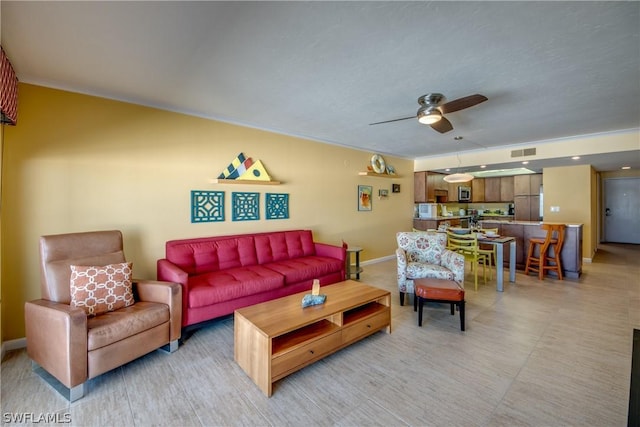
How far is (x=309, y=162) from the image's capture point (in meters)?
4.77

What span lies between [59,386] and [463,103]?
4108 millimetres

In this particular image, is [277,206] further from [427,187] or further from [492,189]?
[492,189]

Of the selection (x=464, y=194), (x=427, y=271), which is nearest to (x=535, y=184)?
(x=464, y=194)

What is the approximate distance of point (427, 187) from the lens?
673 cm

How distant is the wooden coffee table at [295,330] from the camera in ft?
6.26

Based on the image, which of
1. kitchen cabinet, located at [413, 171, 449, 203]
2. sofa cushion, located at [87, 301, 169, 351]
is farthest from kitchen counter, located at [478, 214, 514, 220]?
sofa cushion, located at [87, 301, 169, 351]

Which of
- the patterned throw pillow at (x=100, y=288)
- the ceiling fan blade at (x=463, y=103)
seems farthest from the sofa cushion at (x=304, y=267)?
the ceiling fan blade at (x=463, y=103)

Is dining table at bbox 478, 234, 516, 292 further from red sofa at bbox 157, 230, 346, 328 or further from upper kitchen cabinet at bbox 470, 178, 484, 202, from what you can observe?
upper kitchen cabinet at bbox 470, 178, 484, 202

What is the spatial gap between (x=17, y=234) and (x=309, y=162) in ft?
12.0

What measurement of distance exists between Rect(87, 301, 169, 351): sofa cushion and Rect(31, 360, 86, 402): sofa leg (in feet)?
0.87

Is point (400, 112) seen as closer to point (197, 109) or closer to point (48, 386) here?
point (197, 109)

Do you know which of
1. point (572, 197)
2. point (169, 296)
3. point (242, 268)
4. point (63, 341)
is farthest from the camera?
point (572, 197)

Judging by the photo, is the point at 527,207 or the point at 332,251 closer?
the point at 332,251

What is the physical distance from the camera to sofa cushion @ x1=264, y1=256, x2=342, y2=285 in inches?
131
